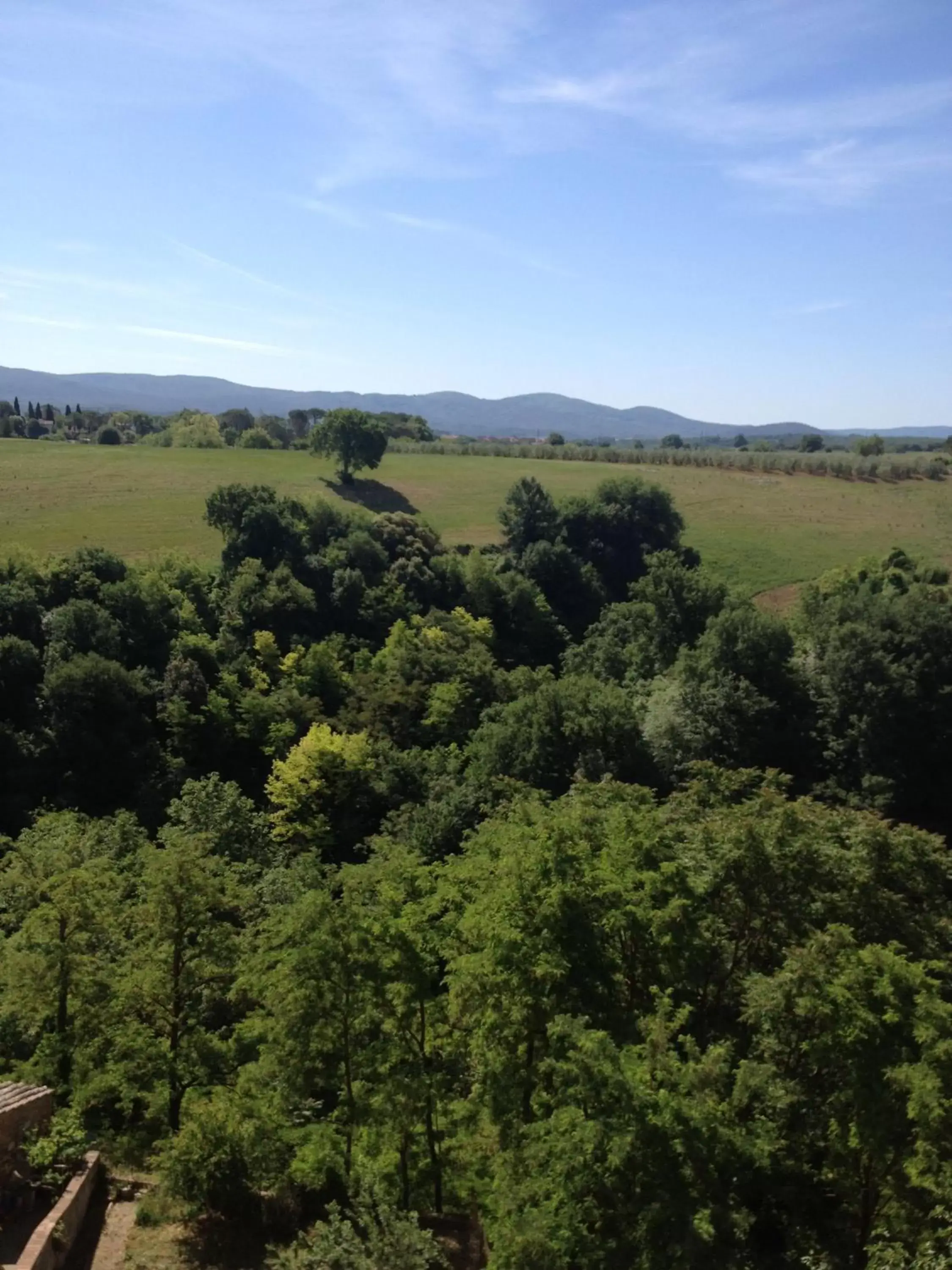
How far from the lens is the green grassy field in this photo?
2450 inches

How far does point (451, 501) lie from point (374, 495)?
734cm

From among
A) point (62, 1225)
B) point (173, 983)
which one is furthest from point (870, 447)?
point (62, 1225)

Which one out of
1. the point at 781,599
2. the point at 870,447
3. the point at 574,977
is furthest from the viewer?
the point at 870,447

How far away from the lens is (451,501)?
258ft

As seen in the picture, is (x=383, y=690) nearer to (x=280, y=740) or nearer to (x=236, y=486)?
(x=280, y=740)

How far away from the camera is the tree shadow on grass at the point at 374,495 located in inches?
2916

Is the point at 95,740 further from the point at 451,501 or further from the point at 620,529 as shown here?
the point at 451,501

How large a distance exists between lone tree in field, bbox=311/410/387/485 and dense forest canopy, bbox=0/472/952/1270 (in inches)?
1781

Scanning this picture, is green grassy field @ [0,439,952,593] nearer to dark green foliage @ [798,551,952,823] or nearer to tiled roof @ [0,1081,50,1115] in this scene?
dark green foliage @ [798,551,952,823]

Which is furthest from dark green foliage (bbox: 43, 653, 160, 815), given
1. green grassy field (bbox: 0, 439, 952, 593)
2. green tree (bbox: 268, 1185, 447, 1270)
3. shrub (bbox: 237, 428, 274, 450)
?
shrub (bbox: 237, 428, 274, 450)

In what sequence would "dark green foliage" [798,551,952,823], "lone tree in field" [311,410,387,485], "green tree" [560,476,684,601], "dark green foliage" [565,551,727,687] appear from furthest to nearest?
"lone tree in field" [311,410,387,485]
"green tree" [560,476,684,601]
"dark green foliage" [565,551,727,687]
"dark green foliage" [798,551,952,823]

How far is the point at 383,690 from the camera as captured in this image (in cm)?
4612

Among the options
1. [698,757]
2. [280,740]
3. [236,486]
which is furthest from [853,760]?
[236,486]

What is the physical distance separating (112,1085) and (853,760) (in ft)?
96.7
